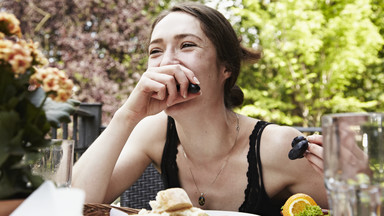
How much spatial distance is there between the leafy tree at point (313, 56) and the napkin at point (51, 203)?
7.67m

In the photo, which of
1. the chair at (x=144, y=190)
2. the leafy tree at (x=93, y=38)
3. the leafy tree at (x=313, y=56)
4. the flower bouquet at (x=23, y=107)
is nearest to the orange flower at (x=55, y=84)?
the flower bouquet at (x=23, y=107)

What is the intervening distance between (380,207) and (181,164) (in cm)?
140

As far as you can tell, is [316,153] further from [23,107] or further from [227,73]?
[227,73]

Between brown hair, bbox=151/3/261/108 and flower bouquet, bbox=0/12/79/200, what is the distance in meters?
1.15

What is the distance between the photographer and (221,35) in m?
1.83

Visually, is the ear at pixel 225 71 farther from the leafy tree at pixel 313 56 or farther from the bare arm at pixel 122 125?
the leafy tree at pixel 313 56

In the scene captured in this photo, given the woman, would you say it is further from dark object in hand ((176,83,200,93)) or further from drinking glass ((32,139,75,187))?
drinking glass ((32,139,75,187))

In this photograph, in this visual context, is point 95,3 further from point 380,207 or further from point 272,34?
point 380,207

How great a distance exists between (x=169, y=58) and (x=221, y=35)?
1.25 ft

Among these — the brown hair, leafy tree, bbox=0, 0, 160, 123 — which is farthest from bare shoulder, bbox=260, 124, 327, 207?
leafy tree, bbox=0, 0, 160, 123

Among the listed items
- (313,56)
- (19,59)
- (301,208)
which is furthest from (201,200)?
(313,56)

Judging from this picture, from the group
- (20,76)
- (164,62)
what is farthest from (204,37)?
(20,76)

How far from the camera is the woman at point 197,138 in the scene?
148cm

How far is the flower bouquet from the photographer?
63 cm
